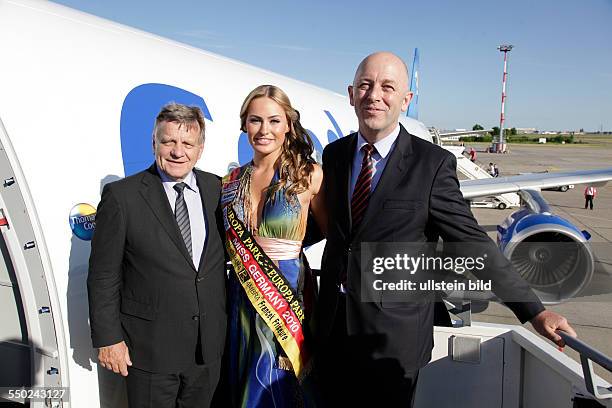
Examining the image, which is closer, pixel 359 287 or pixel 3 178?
pixel 3 178

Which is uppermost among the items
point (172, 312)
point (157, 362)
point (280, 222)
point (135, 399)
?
point (280, 222)

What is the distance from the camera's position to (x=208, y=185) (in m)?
2.86

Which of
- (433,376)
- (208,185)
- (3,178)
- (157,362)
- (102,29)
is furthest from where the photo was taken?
(433,376)

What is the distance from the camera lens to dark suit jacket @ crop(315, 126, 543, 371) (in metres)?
2.48

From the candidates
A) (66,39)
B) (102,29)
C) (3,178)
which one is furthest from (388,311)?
(102,29)

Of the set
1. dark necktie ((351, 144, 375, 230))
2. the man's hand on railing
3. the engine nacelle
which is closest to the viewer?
the man's hand on railing

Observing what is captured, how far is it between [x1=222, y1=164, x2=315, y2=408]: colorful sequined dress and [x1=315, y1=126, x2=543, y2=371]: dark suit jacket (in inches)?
7.3

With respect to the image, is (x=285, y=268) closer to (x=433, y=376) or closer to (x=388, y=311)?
(x=388, y=311)

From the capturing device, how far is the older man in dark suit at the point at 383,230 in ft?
8.14

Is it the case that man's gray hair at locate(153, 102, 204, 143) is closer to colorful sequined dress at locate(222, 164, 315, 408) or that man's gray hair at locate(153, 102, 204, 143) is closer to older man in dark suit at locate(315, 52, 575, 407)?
colorful sequined dress at locate(222, 164, 315, 408)

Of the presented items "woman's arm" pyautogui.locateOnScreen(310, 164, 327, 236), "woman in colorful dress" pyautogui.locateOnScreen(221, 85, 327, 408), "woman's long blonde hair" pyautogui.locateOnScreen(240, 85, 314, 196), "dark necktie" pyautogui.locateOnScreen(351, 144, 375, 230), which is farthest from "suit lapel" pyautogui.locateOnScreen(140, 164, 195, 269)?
"dark necktie" pyautogui.locateOnScreen(351, 144, 375, 230)

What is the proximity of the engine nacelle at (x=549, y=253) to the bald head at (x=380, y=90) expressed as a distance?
5418 millimetres

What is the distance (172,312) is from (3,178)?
39.8 inches

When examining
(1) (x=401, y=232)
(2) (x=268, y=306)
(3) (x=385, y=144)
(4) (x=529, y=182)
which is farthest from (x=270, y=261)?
(4) (x=529, y=182)
